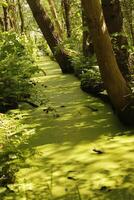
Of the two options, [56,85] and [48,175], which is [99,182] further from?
[56,85]

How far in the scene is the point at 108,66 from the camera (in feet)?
22.0

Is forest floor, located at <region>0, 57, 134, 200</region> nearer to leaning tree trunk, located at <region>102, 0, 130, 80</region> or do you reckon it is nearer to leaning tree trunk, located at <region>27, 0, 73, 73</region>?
leaning tree trunk, located at <region>102, 0, 130, 80</region>

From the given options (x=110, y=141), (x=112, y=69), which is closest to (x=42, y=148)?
(x=110, y=141)

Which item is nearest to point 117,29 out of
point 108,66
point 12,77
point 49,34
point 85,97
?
point 108,66

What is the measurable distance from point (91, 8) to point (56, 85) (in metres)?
5.50

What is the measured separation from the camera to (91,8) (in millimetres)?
6410

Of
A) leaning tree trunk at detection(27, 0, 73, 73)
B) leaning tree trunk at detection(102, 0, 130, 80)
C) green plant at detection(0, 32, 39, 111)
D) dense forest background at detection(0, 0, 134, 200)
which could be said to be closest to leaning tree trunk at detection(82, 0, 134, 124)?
dense forest background at detection(0, 0, 134, 200)

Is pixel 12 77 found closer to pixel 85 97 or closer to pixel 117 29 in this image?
pixel 85 97

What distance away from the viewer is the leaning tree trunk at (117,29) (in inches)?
316

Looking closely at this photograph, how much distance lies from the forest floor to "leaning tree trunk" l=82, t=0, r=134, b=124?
292 mm

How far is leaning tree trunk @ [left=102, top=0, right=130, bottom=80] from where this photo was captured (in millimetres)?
8023

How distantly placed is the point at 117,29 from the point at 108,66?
5.69 feet

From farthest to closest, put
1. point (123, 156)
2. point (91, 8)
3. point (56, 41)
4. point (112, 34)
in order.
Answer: point (56, 41), point (112, 34), point (91, 8), point (123, 156)

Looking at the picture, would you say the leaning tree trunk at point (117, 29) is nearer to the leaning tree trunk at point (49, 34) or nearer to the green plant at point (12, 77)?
the green plant at point (12, 77)
